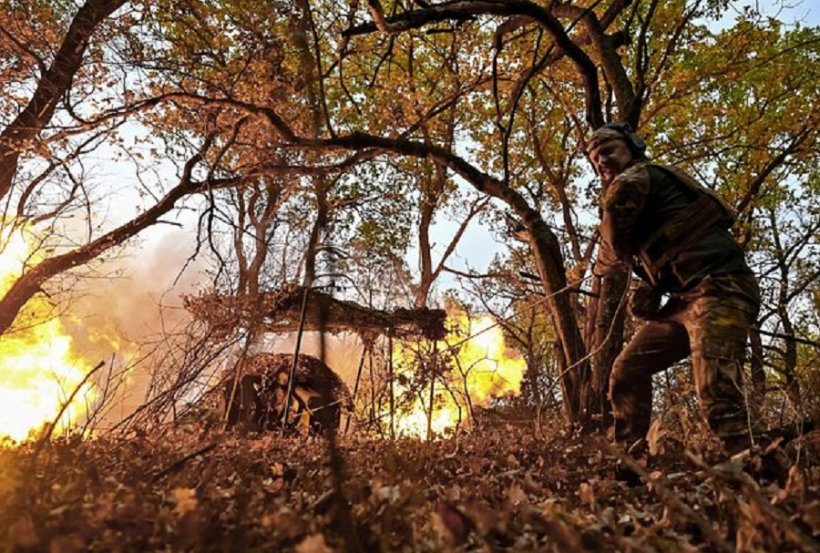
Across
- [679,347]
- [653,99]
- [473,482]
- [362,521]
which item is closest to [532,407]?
[653,99]

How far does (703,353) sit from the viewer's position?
4164mm

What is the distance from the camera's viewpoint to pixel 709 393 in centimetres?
403

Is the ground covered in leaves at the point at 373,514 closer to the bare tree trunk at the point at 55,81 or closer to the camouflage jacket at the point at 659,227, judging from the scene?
the camouflage jacket at the point at 659,227

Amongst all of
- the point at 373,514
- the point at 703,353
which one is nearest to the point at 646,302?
the point at 703,353

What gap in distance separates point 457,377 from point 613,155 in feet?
20.3

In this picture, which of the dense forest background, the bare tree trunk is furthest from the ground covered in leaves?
the bare tree trunk

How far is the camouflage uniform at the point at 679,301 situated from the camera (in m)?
4.05

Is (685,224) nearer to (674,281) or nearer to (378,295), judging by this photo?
(674,281)

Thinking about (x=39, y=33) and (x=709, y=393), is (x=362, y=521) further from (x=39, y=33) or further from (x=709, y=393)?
(x=39, y=33)

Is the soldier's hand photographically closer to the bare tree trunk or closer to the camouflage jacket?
the camouflage jacket

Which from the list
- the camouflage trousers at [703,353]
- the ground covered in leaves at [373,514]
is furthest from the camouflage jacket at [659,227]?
the ground covered in leaves at [373,514]

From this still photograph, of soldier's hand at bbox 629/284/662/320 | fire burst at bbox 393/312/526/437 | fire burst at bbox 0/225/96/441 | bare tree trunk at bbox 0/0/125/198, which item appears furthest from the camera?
fire burst at bbox 0/225/96/441

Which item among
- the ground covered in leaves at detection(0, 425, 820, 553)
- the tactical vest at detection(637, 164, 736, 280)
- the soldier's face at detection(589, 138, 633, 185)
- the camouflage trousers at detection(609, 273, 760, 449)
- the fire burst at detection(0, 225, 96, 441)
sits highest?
the fire burst at detection(0, 225, 96, 441)

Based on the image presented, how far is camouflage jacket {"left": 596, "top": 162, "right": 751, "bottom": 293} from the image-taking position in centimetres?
448
